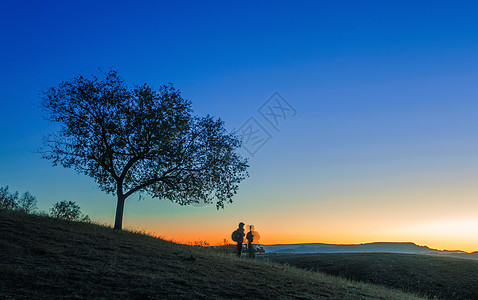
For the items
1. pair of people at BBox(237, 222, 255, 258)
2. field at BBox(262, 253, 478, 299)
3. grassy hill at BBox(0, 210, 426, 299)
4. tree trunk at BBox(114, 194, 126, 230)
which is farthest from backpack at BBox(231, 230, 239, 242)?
tree trunk at BBox(114, 194, 126, 230)

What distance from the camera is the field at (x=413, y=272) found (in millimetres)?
22719

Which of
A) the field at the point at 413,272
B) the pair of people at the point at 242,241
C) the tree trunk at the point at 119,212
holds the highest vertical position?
the tree trunk at the point at 119,212

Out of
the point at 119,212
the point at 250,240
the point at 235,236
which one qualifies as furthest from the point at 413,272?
the point at 119,212

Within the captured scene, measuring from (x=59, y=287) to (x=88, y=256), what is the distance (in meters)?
4.80

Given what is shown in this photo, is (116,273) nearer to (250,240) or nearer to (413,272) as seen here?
(250,240)

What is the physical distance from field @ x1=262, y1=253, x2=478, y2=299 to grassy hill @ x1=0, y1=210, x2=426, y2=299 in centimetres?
1007

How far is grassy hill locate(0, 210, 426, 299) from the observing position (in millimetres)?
10494

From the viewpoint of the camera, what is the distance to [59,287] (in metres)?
10.3

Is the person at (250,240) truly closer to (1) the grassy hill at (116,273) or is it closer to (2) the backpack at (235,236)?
(2) the backpack at (235,236)

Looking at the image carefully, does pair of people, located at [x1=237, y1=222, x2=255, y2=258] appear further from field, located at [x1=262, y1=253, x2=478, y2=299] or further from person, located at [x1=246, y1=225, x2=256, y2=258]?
field, located at [x1=262, y1=253, x2=478, y2=299]

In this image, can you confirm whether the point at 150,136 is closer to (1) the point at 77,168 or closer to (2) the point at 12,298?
(1) the point at 77,168

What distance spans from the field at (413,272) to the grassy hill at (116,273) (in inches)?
396

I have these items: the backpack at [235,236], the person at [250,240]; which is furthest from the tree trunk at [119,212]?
the person at [250,240]

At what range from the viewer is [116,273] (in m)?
12.7
